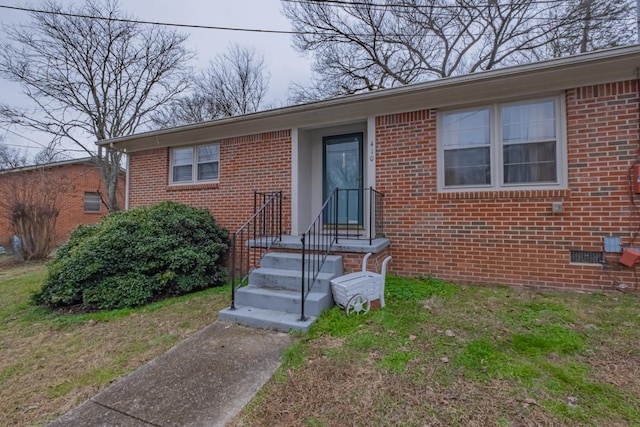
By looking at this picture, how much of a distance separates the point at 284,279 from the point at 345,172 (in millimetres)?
2790

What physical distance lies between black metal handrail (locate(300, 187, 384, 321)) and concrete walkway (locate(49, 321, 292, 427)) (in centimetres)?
76

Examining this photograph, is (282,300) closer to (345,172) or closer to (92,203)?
(345,172)

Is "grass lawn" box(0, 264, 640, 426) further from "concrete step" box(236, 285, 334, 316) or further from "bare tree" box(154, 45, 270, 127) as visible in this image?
"bare tree" box(154, 45, 270, 127)

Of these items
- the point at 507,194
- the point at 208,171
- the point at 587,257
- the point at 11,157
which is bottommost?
the point at 587,257

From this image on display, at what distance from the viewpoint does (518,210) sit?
14.1ft

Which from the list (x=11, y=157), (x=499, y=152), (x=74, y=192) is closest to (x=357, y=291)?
(x=499, y=152)

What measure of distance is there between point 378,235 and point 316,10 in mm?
11192

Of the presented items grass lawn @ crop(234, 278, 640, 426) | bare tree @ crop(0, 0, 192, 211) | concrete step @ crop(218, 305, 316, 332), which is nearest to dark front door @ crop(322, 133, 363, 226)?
grass lawn @ crop(234, 278, 640, 426)

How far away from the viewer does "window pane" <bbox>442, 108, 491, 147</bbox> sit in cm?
454

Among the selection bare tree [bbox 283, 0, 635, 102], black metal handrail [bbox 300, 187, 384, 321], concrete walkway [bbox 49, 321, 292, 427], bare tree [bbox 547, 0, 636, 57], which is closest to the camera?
concrete walkway [bbox 49, 321, 292, 427]

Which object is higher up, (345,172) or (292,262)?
(345,172)

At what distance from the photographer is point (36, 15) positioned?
1085cm

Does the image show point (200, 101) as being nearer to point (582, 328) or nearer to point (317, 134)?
point (317, 134)

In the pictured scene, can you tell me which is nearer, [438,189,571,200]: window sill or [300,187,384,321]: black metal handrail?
[300,187,384,321]: black metal handrail
